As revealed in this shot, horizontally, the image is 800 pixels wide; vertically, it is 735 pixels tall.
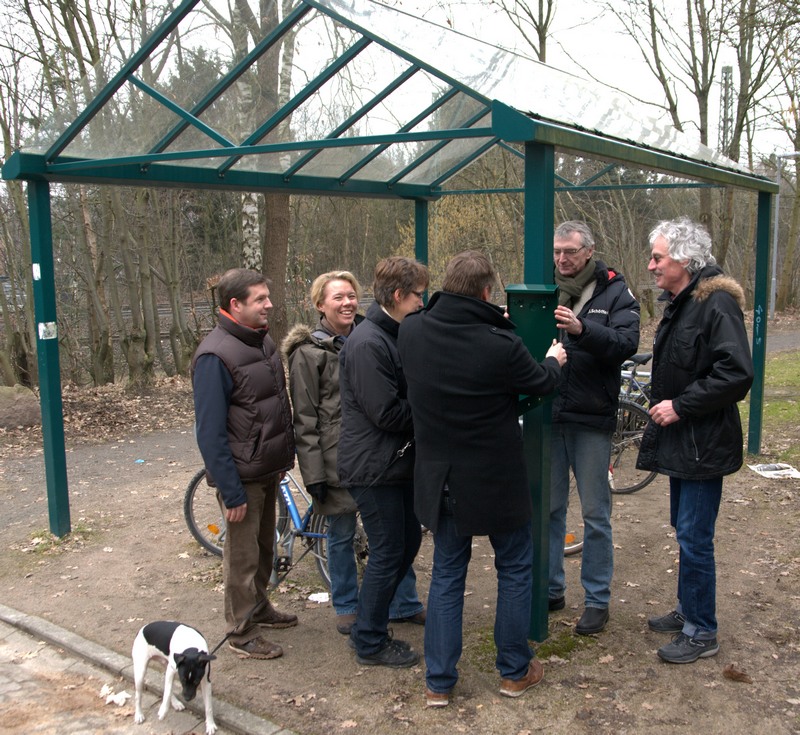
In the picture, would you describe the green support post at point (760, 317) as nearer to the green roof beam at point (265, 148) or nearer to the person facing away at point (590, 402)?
the person facing away at point (590, 402)

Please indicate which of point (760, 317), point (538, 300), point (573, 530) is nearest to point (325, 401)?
point (538, 300)

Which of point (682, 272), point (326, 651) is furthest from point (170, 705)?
point (682, 272)

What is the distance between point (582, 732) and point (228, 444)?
6.02 ft

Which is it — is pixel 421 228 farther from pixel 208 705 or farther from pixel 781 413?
pixel 781 413

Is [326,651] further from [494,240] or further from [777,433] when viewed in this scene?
[494,240]

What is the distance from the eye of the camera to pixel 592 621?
391 cm

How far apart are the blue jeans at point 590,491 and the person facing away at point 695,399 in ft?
0.85

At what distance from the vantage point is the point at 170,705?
3.40m

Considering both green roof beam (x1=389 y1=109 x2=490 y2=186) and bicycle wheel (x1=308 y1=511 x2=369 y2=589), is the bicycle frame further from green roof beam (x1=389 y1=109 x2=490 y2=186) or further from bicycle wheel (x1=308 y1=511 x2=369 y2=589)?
green roof beam (x1=389 y1=109 x2=490 y2=186)

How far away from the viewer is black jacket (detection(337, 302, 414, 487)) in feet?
11.2

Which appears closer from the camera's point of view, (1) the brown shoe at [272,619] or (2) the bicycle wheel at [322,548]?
(1) the brown shoe at [272,619]

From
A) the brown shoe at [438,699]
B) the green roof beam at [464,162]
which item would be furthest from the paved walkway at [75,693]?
the green roof beam at [464,162]

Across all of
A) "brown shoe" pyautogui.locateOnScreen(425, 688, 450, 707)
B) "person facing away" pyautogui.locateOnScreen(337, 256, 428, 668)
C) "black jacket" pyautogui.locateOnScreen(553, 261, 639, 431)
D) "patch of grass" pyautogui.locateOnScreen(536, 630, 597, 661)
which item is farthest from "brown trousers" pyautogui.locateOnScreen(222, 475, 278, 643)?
"black jacket" pyautogui.locateOnScreen(553, 261, 639, 431)

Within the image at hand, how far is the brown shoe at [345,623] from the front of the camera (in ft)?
13.2
